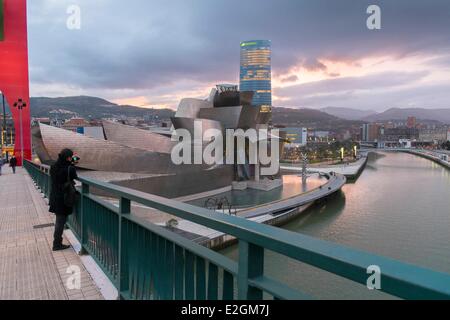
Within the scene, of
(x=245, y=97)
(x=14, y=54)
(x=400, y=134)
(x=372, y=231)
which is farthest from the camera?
(x=400, y=134)

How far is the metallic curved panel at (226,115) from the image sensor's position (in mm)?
27047

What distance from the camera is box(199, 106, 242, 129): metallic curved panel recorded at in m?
27.0

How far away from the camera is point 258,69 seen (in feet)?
545

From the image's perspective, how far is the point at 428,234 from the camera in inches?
650

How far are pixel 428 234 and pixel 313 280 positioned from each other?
9867mm

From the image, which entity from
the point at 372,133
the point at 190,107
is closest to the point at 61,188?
the point at 190,107

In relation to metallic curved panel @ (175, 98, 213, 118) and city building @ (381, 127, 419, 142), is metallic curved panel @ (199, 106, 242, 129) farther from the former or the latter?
city building @ (381, 127, 419, 142)

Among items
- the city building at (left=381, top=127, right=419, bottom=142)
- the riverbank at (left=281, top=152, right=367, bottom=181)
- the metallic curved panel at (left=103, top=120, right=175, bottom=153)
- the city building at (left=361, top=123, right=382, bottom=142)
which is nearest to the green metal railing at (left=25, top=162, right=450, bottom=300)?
the metallic curved panel at (left=103, top=120, right=175, bottom=153)

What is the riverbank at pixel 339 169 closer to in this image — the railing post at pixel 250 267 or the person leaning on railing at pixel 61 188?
the person leaning on railing at pixel 61 188

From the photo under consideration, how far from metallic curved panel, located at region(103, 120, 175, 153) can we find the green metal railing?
1614cm

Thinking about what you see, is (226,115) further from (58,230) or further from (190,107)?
(58,230)

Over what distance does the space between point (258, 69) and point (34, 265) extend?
17044cm

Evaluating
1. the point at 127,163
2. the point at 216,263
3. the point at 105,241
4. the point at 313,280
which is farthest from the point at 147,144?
the point at 216,263
